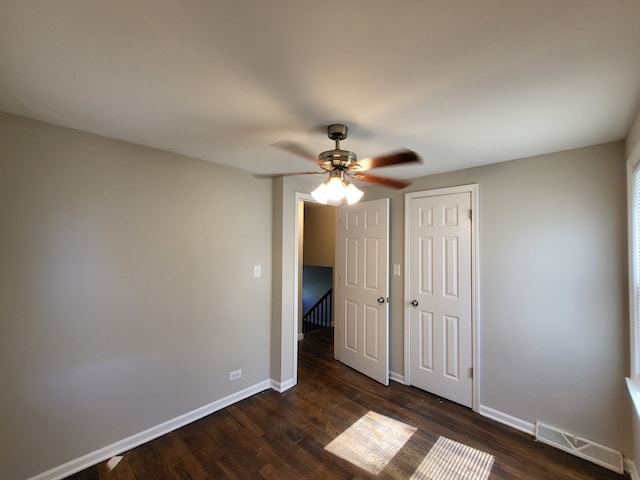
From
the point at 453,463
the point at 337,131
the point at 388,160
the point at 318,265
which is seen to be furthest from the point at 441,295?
the point at 318,265

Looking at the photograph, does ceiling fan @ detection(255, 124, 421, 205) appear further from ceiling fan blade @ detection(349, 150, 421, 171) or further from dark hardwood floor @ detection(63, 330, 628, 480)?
dark hardwood floor @ detection(63, 330, 628, 480)

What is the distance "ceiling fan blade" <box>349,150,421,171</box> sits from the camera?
145cm

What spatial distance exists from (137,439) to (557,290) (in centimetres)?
353

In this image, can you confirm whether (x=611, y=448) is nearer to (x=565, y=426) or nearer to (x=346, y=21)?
(x=565, y=426)

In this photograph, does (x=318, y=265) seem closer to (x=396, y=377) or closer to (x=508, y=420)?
(x=396, y=377)

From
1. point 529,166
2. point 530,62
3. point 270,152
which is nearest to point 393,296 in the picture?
point 529,166

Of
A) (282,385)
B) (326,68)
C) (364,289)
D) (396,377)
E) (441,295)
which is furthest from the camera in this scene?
(364,289)

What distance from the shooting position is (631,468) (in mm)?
1801

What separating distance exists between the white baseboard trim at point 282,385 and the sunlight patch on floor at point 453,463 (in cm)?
148

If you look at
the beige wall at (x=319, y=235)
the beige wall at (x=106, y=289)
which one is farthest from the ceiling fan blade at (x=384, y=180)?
the beige wall at (x=319, y=235)

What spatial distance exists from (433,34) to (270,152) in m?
1.51

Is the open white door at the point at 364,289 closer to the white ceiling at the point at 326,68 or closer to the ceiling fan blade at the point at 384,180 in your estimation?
the ceiling fan blade at the point at 384,180

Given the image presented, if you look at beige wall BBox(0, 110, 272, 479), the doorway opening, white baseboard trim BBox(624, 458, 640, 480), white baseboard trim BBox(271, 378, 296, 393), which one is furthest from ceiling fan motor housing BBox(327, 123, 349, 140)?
the doorway opening

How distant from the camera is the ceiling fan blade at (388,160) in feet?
4.77
